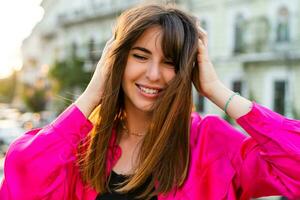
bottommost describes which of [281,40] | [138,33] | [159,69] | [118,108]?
[281,40]

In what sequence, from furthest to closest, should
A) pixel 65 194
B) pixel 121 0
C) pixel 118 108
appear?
pixel 121 0
pixel 118 108
pixel 65 194

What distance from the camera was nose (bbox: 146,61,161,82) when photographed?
2010 millimetres

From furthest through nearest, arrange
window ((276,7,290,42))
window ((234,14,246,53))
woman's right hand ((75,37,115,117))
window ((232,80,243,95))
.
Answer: window ((232,80,243,95)), window ((234,14,246,53)), window ((276,7,290,42)), woman's right hand ((75,37,115,117))

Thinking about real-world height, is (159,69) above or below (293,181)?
above

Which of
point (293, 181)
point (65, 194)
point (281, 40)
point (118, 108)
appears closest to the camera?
point (293, 181)

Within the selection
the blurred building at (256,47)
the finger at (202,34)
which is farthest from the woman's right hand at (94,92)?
the blurred building at (256,47)

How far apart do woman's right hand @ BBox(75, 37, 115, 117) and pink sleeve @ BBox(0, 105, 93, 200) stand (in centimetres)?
3

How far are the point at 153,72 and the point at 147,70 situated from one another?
39 mm

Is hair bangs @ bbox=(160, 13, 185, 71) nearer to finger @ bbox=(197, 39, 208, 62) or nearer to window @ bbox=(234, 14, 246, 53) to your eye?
finger @ bbox=(197, 39, 208, 62)

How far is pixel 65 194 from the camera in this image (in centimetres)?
209

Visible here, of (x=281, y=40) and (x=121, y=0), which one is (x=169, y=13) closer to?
(x=281, y=40)

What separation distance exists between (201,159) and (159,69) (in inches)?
14.0

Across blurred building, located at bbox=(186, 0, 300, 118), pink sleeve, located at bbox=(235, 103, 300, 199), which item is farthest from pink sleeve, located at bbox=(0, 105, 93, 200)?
blurred building, located at bbox=(186, 0, 300, 118)

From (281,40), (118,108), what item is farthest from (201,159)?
(281,40)
